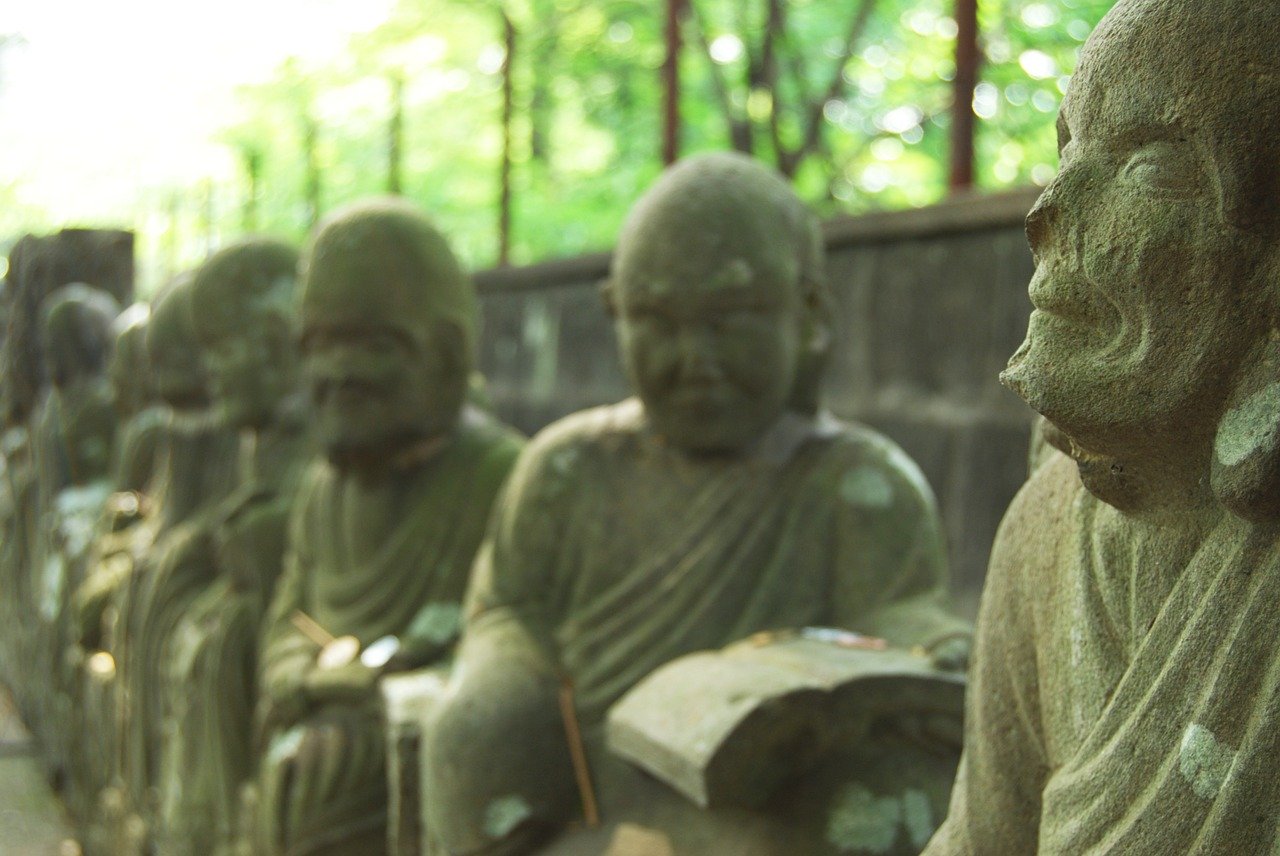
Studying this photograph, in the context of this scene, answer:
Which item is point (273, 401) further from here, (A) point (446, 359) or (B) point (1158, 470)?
(B) point (1158, 470)

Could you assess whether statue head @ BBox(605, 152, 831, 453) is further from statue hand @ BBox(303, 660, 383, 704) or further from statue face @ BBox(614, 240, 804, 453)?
statue hand @ BBox(303, 660, 383, 704)

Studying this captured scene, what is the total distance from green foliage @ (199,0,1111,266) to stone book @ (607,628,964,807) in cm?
239

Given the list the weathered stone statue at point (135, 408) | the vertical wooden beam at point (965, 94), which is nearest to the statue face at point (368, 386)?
the vertical wooden beam at point (965, 94)

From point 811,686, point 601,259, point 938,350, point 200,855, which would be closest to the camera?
point 811,686

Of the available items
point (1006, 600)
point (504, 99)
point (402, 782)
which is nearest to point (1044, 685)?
point (1006, 600)

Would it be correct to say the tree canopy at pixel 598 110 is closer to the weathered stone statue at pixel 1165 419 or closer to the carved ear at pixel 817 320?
the carved ear at pixel 817 320

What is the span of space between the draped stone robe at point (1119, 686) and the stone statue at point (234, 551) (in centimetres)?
320

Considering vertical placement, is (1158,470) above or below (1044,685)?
above

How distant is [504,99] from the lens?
7711 mm

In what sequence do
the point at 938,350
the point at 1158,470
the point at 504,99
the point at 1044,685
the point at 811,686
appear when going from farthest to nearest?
1. the point at 504,99
2. the point at 938,350
3. the point at 811,686
4. the point at 1044,685
5. the point at 1158,470

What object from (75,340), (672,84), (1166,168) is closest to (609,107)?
(672,84)

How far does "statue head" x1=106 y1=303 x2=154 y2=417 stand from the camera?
7.02m

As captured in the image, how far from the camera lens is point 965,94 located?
4.26 m

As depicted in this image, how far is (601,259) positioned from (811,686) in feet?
14.6
